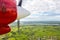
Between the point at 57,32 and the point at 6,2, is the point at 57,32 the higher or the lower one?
the lower one

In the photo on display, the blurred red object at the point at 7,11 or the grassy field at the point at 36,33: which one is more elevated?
the blurred red object at the point at 7,11

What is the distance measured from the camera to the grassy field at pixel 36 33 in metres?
1.36

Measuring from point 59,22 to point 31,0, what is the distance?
1.24 feet

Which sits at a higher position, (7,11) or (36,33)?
(7,11)

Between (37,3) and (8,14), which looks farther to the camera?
(37,3)

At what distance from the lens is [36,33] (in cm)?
138

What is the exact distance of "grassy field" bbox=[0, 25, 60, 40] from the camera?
1359 mm

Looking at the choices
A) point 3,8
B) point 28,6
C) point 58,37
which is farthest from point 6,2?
point 58,37

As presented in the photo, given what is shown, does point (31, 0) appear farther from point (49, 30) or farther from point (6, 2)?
point (6, 2)

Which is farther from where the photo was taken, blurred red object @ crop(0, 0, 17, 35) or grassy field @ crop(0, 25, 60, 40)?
grassy field @ crop(0, 25, 60, 40)

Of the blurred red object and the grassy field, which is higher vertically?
the blurred red object

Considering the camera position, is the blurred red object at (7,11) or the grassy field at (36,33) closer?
the blurred red object at (7,11)

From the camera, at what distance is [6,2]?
12.4 inches

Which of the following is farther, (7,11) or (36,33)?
(36,33)
